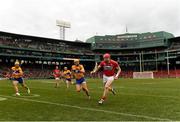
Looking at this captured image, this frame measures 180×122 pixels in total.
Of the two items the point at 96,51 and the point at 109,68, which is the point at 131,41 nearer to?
the point at 96,51

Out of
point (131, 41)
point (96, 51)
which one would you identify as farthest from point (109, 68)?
point (96, 51)

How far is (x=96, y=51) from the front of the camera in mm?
117562

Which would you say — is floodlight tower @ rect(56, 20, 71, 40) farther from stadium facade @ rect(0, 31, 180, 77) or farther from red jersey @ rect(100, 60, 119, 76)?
red jersey @ rect(100, 60, 119, 76)

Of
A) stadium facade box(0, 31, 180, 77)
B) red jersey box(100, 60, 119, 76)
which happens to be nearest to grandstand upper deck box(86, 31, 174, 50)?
stadium facade box(0, 31, 180, 77)

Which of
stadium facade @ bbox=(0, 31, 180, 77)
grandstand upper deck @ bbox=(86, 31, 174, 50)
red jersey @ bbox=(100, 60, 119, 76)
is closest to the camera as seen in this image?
red jersey @ bbox=(100, 60, 119, 76)

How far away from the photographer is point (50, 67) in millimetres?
98812

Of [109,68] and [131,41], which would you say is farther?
[131,41]

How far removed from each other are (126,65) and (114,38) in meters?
13.7

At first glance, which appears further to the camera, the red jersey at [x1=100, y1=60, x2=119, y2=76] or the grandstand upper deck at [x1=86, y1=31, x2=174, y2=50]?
the grandstand upper deck at [x1=86, y1=31, x2=174, y2=50]

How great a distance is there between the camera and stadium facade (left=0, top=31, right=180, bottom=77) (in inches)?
3521

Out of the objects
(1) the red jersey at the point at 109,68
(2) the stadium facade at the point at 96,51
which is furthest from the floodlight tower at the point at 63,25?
(1) the red jersey at the point at 109,68

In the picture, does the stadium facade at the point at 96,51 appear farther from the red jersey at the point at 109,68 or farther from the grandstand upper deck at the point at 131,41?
the red jersey at the point at 109,68

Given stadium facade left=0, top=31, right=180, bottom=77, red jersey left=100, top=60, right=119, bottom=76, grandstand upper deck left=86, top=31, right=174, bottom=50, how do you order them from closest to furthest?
red jersey left=100, top=60, right=119, bottom=76 < stadium facade left=0, top=31, right=180, bottom=77 < grandstand upper deck left=86, top=31, right=174, bottom=50

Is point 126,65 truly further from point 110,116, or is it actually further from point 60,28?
point 110,116
